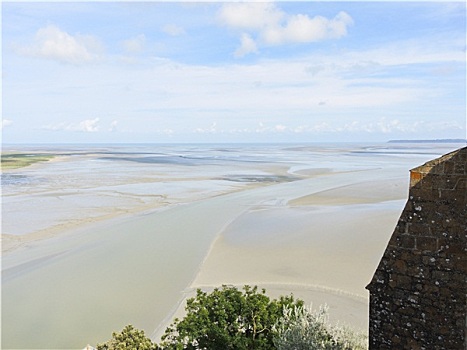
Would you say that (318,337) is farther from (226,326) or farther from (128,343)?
(128,343)

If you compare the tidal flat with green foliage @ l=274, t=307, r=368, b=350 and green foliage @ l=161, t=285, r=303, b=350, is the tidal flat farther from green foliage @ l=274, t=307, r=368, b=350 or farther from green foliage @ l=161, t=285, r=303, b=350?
green foliage @ l=274, t=307, r=368, b=350

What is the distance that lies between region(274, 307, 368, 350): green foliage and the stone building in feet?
6.87

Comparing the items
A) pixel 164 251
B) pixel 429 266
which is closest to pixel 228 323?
pixel 429 266

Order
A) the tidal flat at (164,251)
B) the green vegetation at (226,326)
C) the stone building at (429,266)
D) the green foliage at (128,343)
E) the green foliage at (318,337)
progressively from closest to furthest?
1. the stone building at (429,266)
2. the green foliage at (318,337)
3. the green vegetation at (226,326)
4. the green foliage at (128,343)
5. the tidal flat at (164,251)

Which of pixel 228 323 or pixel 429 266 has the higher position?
pixel 429 266

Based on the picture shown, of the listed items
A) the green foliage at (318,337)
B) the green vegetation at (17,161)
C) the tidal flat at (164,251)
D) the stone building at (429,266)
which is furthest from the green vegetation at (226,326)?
the green vegetation at (17,161)

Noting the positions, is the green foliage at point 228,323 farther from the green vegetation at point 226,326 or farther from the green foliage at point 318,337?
the green foliage at point 318,337

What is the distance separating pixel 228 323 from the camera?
33.0 ft

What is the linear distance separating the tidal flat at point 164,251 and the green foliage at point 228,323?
12.7ft

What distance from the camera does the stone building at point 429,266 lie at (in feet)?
16.0

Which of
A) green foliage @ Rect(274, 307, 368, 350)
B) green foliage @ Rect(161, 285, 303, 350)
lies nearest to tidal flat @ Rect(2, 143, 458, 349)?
green foliage @ Rect(161, 285, 303, 350)

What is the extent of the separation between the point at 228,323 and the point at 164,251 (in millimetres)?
11927

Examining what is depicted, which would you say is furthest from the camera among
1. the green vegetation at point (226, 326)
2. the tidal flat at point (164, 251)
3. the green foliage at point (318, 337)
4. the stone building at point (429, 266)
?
the tidal flat at point (164, 251)

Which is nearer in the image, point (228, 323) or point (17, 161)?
point (228, 323)
